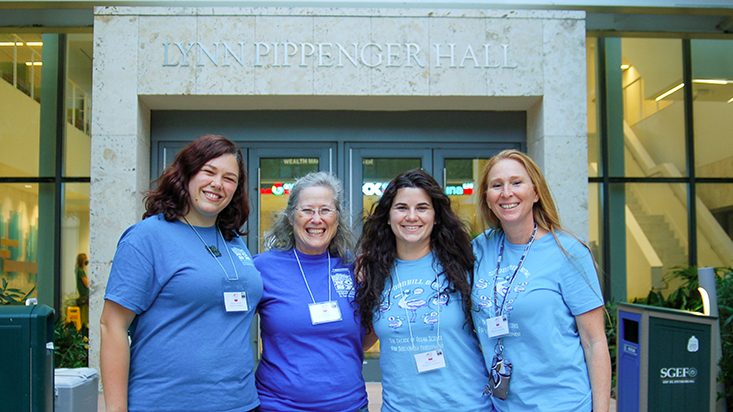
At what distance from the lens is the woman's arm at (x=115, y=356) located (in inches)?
80.4

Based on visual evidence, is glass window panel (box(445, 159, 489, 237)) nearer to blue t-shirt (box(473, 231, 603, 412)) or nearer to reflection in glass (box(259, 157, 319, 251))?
reflection in glass (box(259, 157, 319, 251))

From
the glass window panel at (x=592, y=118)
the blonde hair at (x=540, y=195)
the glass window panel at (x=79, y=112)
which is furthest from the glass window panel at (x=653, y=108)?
the glass window panel at (x=79, y=112)

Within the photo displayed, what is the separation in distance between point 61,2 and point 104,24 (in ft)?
2.28

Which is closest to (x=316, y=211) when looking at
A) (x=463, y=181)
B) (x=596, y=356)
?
(x=596, y=356)

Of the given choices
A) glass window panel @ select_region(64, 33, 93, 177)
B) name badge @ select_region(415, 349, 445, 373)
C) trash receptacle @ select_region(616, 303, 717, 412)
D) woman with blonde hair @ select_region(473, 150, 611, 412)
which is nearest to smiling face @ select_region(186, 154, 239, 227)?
name badge @ select_region(415, 349, 445, 373)

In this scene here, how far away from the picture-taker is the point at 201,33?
241 inches

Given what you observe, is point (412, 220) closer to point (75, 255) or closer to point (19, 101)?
point (75, 255)

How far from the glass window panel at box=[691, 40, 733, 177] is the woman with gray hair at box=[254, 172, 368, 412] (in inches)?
296

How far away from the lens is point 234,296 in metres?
2.24

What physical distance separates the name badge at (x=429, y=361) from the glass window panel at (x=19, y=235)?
7051 millimetres

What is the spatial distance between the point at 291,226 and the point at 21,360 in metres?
1.29

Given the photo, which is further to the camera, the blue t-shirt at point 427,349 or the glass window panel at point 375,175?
the glass window panel at point 375,175

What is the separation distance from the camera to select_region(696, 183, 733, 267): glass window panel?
8.03m

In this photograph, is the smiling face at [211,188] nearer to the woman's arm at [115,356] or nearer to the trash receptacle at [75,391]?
the woman's arm at [115,356]
